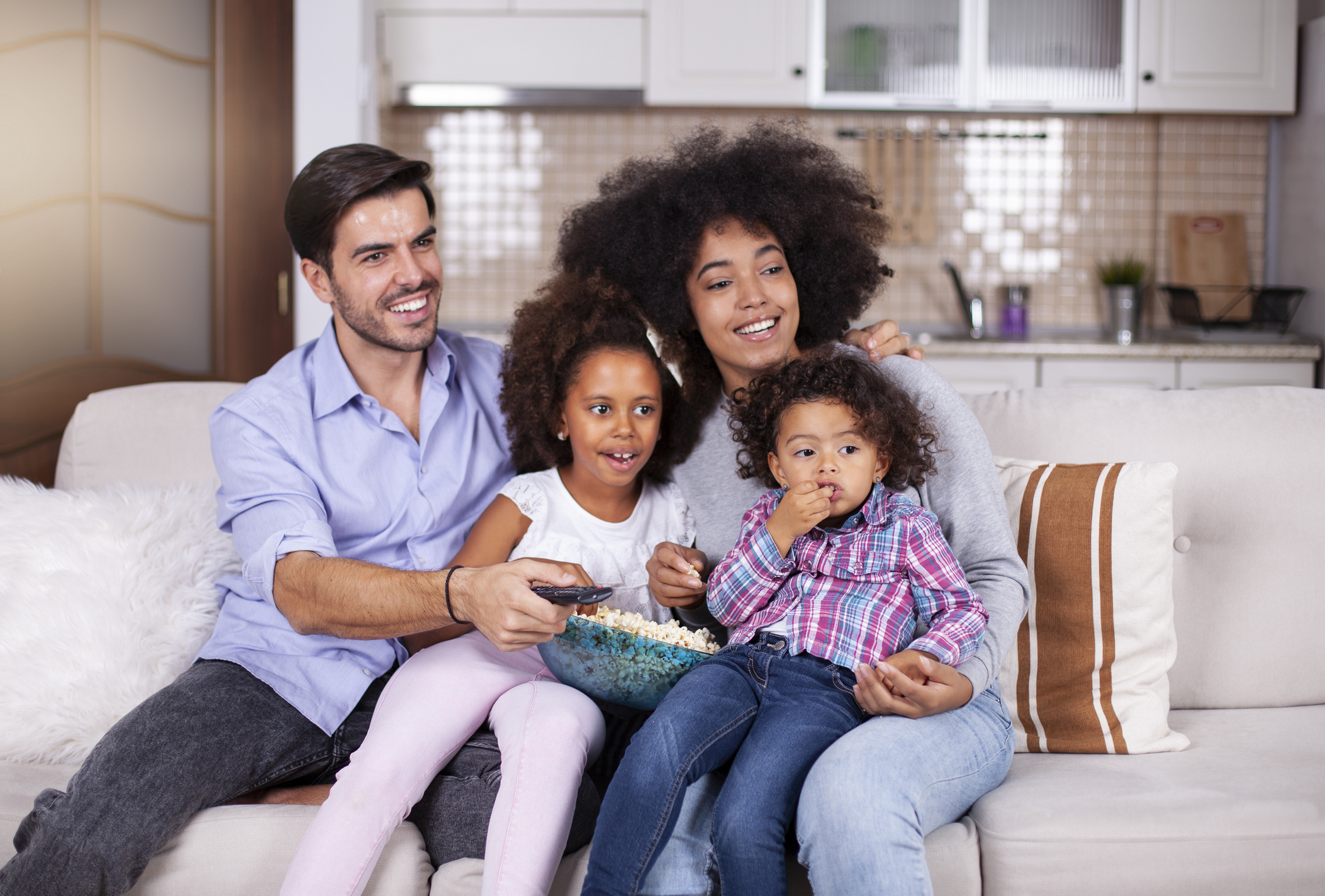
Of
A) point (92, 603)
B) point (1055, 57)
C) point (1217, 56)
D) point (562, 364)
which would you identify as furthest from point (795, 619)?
point (1217, 56)

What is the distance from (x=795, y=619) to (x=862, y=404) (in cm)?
32

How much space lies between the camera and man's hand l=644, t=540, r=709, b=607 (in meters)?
1.51

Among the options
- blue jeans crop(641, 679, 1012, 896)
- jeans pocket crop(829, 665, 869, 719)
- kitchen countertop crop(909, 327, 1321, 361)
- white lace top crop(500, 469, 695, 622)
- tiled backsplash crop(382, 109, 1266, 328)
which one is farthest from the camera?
tiled backsplash crop(382, 109, 1266, 328)

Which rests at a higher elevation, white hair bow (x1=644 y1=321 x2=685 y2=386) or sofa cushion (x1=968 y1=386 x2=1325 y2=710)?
white hair bow (x1=644 y1=321 x2=685 y2=386)

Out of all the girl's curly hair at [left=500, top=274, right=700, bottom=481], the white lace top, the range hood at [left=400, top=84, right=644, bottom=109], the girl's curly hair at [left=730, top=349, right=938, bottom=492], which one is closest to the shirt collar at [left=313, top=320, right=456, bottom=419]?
the girl's curly hair at [left=500, top=274, right=700, bottom=481]

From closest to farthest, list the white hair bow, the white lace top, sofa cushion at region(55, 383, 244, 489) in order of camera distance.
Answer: the white lace top → the white hair bow → sofa cushion at region(55, 383, 244, 489)

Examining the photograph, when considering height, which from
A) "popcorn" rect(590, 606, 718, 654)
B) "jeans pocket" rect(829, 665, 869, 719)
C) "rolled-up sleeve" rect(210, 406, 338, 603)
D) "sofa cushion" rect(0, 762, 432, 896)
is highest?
"rolled-up sleeve" rect(210, 406, 338, 603)

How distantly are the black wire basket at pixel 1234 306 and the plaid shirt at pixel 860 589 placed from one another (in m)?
2.89

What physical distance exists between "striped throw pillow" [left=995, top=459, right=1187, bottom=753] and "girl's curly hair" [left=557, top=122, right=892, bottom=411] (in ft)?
1.78

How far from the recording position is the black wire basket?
145 inches

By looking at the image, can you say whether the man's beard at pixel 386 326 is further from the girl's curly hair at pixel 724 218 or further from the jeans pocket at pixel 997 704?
the jeans pocket at pixel 997 704

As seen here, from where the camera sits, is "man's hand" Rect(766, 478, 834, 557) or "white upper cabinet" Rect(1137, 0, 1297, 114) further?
"white upper cabinet" Rect(1137, 0, 1297, 114)

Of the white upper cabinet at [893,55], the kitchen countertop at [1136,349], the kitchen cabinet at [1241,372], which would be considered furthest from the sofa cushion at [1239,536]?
the white upper cabinet at [893,55]

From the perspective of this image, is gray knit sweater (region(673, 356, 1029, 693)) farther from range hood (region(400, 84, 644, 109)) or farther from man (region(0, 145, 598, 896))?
range hood (region(400, 84, 644, 109))
